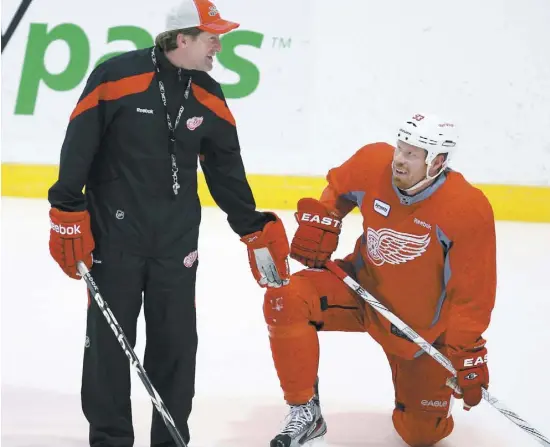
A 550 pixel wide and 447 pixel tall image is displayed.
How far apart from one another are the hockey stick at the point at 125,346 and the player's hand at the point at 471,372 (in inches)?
29.7

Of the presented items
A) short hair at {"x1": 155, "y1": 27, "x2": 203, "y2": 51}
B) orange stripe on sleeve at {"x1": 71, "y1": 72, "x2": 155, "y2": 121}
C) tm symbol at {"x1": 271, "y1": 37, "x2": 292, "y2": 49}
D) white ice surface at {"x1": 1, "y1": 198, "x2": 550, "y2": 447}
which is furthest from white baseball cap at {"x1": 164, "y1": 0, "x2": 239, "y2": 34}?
tm symbol at {"x1": 271, "y1": 37, "x2": 292, "y2": 49}

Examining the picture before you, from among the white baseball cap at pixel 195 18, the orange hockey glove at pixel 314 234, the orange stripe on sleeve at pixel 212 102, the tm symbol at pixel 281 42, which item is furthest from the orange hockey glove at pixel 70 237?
the tm symbol at pixel 281 42

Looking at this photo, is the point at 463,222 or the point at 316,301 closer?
the point at 463,222

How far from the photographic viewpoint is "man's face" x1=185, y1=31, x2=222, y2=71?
2.79 meters

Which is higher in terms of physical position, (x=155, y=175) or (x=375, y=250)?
(x=155, y=175)

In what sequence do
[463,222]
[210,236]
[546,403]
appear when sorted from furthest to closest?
[210,236] < [546,403] < [463,222]

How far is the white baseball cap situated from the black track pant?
0.57 meters

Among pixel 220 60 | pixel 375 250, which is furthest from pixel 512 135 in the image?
pixel 375 250

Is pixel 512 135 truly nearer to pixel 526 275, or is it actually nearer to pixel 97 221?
pixel 526 275

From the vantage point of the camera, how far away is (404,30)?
20.3 feet

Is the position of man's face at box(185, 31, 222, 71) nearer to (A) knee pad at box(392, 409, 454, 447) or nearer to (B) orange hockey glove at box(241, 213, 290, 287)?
(B) orange hockey glove at box(241, 213, 290, 287)

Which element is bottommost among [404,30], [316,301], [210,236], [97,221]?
[210,236]

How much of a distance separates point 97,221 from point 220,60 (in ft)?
11.3

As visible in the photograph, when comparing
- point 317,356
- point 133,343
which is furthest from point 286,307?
point 133,343
